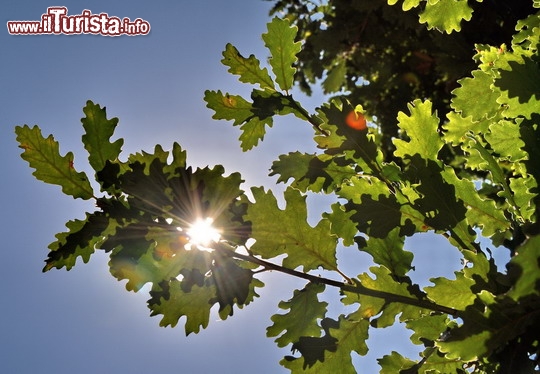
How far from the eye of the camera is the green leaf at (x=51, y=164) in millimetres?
1658

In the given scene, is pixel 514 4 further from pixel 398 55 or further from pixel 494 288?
pixel 494 288

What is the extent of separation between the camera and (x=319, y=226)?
5.61 feet

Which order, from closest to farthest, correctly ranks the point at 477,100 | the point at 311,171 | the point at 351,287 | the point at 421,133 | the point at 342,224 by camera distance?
the point at 351,287, the point at 421,133, the point at 342,224, the point at 311,171, the point at 477,100

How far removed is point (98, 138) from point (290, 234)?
712 millimetres

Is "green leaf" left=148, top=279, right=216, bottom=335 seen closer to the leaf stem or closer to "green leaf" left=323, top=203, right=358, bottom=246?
the leaf stem

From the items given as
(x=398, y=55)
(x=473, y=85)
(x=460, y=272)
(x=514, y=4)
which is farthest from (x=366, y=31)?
(x=460, y=272)

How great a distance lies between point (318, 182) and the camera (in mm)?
2107

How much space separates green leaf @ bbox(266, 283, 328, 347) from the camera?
65.0 inches

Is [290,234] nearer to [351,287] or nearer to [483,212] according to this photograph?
[351,287]

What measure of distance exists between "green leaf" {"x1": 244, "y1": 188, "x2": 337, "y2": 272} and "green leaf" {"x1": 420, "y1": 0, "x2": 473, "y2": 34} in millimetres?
1350

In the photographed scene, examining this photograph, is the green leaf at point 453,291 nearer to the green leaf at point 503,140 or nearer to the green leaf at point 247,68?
the green leaf at point 503,140

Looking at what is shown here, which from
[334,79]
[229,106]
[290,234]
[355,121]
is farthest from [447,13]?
[334,79]

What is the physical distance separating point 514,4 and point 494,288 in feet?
20.0

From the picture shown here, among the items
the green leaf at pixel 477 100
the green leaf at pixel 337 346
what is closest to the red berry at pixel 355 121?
the green leaf at pixel 337 346
